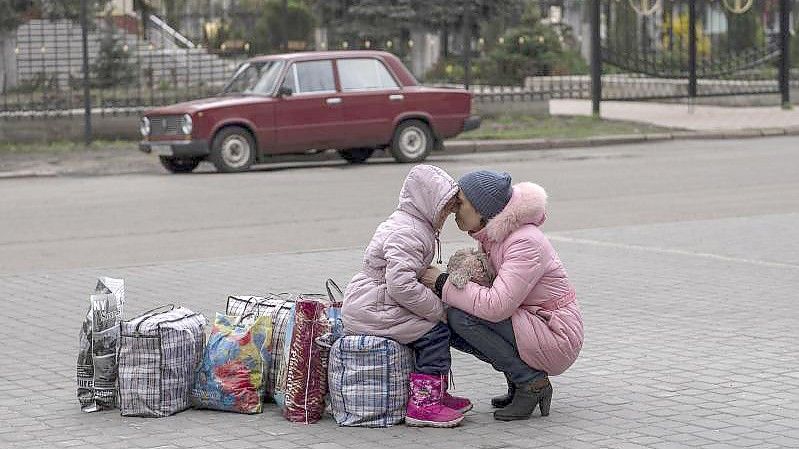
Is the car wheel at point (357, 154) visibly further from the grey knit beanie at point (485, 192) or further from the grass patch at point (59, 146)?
the grey knit beanie at point (485, 192)

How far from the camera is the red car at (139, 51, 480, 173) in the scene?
811 inches

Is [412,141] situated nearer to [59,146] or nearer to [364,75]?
[364,75]

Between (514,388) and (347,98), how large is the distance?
48.1 ft

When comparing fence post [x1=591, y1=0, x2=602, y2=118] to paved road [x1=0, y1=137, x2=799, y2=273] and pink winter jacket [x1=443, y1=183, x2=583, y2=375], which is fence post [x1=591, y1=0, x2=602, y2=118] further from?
pink winter jacket [x1=443, y1=183, x2=583, y2=375]

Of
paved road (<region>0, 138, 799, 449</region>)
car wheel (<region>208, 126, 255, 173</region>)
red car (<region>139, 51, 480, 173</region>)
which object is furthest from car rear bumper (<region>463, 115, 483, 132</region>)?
car wheel (<region>208, 126, 255, 173</region>)

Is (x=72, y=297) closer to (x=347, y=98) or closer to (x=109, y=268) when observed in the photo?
(x=109, y=268)

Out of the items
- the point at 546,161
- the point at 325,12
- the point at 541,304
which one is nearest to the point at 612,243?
the point at 541,304

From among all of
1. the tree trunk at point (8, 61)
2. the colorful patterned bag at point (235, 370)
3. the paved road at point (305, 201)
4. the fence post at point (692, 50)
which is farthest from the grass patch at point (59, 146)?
the colorful patterned bag at point (235, 370)

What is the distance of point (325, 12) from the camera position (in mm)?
33875

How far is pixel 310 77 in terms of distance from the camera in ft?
69.9

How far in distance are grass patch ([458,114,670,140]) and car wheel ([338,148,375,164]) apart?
3.14m

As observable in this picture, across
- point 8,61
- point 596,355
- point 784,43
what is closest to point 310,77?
point 8,61

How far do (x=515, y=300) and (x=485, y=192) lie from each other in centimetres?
49

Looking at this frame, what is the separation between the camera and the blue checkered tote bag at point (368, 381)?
22.2ft
